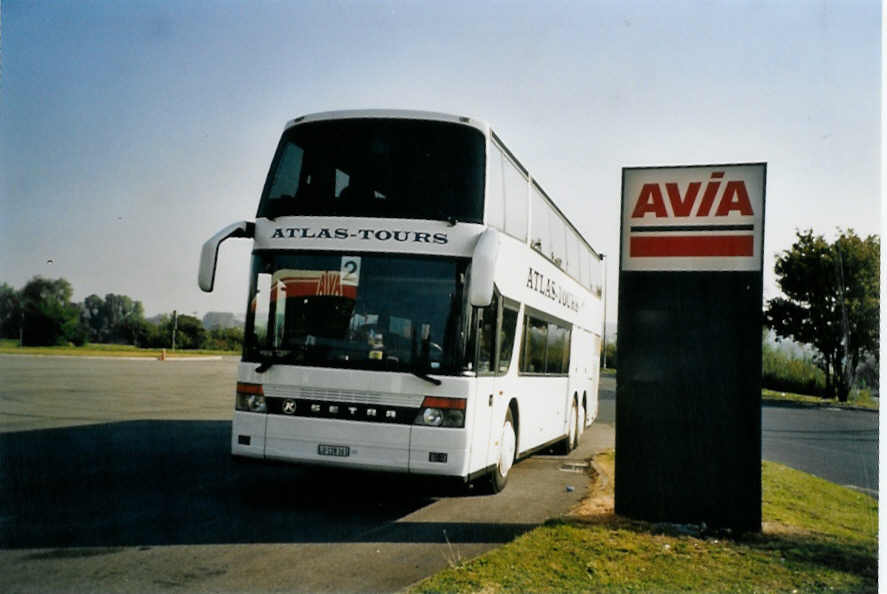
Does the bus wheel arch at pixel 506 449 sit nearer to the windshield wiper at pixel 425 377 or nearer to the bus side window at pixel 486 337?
the bus side window at pixel 486 337

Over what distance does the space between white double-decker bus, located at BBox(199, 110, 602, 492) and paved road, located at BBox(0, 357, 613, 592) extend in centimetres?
70

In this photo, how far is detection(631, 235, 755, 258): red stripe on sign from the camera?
24.5 ft

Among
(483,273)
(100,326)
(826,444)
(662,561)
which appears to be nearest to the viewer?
(662,561)

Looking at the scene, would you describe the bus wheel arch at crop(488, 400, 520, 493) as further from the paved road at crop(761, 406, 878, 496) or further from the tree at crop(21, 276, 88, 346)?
the tree at crop(21, 276, 88, 346)

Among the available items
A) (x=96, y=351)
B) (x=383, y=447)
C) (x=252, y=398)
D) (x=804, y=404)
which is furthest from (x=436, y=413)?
(x=96, y=351)

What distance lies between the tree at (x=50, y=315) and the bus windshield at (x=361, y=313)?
26016 millimetres

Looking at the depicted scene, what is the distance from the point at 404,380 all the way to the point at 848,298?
28068 mm

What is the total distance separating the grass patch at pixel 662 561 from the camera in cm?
554

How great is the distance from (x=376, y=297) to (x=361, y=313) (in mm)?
223

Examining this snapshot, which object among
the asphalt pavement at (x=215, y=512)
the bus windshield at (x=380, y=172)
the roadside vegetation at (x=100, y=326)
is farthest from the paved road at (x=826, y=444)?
the roadside vegetation at (x=100, y=326)

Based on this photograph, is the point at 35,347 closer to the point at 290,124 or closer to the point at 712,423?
the point at 290,124

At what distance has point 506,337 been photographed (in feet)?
30.0

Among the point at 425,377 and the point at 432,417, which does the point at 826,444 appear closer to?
the point at 432,417

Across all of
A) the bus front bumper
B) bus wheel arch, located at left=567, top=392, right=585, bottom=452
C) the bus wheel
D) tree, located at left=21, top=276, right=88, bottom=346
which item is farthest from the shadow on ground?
tree, located at left=21, top=276, right=88, bottom=346
